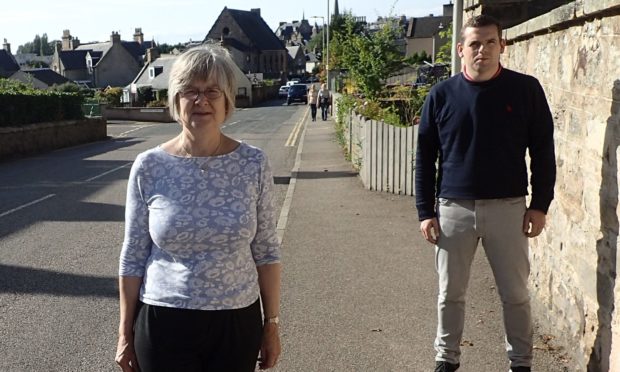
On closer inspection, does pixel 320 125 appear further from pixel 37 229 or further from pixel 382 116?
pixel 37 229

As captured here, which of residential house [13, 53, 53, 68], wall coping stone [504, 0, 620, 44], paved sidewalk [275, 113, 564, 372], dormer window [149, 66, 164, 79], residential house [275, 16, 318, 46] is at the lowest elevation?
paved sidewalk [275, 113, 564, 372]

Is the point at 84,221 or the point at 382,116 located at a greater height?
the point at 382,116

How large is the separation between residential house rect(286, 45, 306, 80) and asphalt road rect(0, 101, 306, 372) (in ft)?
338

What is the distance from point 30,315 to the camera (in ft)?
17.6

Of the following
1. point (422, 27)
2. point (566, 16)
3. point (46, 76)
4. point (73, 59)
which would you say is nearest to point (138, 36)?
point (73, 59)

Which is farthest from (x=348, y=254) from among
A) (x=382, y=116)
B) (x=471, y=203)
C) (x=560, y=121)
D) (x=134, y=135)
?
(x=134, y=135)

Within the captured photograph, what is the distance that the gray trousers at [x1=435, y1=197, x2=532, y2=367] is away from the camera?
11.2 feet

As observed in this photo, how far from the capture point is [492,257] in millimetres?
3504

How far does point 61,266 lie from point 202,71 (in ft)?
16.9

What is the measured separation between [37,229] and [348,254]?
4.54 meters

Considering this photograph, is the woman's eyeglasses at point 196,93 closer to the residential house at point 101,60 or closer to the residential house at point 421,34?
the residential house at point 421,34

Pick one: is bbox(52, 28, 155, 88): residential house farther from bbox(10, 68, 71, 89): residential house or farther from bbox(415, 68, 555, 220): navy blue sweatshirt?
bbox(415, 68, 555, 220): navy blue sweatshirt

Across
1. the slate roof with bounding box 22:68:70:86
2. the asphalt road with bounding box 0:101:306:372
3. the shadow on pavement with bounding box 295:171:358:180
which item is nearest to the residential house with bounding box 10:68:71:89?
the slate roof with bounding box 22:68:70:86

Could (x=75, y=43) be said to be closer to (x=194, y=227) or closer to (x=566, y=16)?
(x=566, y=16)
